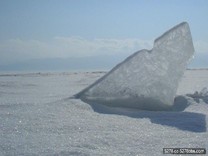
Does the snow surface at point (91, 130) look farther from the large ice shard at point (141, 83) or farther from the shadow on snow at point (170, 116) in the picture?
the large ice shard at point (141, 83)

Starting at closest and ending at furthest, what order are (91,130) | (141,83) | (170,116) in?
(91,130) → (170,116) → (141,83)

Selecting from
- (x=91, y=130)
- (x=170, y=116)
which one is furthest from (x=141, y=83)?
(x=91, y=130)

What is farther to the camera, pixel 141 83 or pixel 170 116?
pixel 141 83

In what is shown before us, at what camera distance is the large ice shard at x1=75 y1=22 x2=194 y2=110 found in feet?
13.1

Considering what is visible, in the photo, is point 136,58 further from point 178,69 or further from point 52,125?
point 52,125

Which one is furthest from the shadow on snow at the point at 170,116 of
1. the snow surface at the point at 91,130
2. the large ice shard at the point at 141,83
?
the large ice shard at the point at 141,83

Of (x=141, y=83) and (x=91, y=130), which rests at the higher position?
(x=141, y=83)

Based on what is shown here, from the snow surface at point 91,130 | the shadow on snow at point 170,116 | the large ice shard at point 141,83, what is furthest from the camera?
the large ice shard at point 141,83

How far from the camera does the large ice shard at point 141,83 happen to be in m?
4.00

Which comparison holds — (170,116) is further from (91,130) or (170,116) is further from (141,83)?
(91,130)

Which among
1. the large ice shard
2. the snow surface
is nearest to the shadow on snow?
the snow surface

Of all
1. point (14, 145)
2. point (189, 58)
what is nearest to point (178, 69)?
point (189, 58)

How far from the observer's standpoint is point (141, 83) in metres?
4.04

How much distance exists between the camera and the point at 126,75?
407 cm
